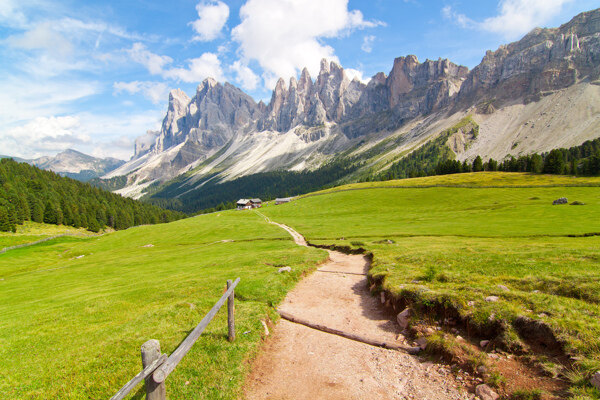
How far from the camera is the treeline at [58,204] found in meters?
106

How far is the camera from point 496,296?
12570 millimetres

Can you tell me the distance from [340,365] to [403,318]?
4648 millimetres

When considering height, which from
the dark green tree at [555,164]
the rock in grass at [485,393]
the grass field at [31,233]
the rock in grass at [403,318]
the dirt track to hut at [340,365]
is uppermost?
the dark green tree at [555,164]

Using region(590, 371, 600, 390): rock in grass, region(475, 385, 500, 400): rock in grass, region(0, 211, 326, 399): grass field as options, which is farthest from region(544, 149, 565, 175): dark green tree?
region(475, 385, 500, 400): rock in grass

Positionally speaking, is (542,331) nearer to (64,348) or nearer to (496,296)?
(496,296)

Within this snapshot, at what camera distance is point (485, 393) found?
26.2 ft

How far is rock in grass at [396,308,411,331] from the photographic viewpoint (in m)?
13.0

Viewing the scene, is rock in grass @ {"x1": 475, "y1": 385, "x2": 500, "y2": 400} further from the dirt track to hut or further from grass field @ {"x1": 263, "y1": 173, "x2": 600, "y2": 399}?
grass field @ {"x1": 263, "y1": 173, "x2": 600, "y2": 399}

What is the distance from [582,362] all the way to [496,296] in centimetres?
477

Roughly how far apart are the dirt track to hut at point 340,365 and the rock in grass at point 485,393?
0.37 m

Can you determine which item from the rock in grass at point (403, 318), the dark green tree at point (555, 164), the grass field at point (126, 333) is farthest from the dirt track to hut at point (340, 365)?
the dark green tree at point (555, 164)

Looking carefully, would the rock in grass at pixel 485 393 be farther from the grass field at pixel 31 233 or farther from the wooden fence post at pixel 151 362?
the grass field at pixel 31 233

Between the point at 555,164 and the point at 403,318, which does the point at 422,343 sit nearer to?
the point at 403,318

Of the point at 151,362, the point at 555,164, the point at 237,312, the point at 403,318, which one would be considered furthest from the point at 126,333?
the point at 555,164
